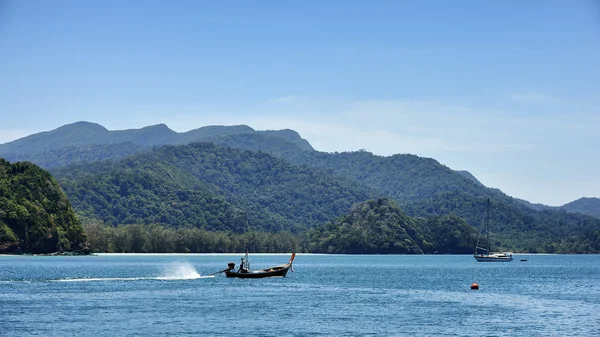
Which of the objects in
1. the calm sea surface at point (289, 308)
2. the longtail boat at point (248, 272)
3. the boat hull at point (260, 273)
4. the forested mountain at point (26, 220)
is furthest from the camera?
the forested mountain at point (26, 220)

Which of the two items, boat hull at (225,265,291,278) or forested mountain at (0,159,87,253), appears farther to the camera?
forested mountain at (0,159,87,253)

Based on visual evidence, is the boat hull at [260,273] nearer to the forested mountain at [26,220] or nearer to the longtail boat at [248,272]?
the longtail boat at [248,272]

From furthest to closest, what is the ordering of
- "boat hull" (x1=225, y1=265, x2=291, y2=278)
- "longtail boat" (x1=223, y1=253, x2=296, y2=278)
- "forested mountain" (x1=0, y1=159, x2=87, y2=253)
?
1. "forested mountain" (x1=0, y1=159, x2=87, y2=253)
2. "boat hull" (x1=225, y1=265, x2=291, y2=278)
3. "longtail boat" (x1=223, y1=253, x2=296, y2=278)

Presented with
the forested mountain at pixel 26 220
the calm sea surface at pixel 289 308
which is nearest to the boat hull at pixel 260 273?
the calm sea surface at pixel 289 308

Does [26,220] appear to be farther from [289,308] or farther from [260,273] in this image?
[289,308]

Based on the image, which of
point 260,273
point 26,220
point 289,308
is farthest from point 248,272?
point 26,220

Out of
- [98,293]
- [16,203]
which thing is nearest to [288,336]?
[98,293]

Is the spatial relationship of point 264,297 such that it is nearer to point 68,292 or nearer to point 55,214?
point 68,292

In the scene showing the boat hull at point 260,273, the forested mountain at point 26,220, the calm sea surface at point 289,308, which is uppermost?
the forested mountain at point 26,220

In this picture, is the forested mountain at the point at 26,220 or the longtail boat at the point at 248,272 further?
the forested mountain at the point at 26,220

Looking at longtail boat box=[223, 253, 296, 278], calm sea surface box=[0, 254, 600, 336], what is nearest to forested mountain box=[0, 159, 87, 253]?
calm sea surface box=[0, 254, 600, 336]

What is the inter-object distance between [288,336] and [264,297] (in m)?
30.0

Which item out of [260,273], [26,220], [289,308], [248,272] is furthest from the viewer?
[26,220]

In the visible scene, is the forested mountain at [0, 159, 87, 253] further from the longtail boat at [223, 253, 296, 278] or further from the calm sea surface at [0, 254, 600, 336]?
the longtail boat at [223, 253, 296, 278]
